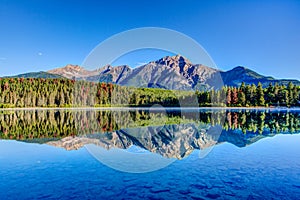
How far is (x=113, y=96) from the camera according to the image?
11588 centimetres

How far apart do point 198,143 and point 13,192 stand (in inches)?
488

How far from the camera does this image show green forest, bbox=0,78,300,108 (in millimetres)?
89062

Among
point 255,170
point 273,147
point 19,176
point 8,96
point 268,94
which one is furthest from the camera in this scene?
point 8,96

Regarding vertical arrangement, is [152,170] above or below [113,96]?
below

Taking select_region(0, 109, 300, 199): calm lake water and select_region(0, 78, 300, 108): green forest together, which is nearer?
select_region(0, 109, 300, 199): calm lake water

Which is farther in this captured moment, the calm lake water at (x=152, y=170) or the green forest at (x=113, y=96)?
the green forest at (x=113, y=96)

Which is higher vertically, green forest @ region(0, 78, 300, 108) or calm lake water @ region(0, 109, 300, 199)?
green forest @ region(0, 78, 300, 108)

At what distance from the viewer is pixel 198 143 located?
17.4 metres

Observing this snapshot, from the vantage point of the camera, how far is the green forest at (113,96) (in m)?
89.1

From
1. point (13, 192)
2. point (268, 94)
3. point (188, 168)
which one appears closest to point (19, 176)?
point (13, 192)

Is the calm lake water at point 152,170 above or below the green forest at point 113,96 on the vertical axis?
A: below

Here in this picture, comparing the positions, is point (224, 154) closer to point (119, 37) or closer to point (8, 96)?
point (119, 37)

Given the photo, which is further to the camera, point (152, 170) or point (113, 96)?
point (113, 96)

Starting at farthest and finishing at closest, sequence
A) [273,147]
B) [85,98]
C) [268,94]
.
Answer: [85,98] < [268,94] < [273,147]
